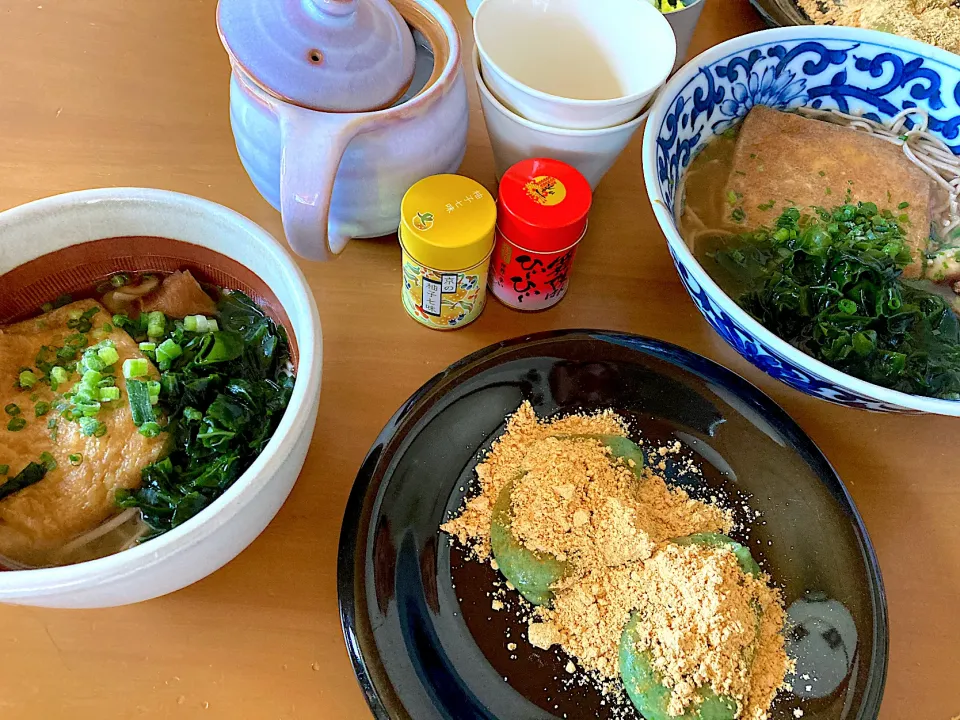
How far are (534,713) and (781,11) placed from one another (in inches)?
40.4

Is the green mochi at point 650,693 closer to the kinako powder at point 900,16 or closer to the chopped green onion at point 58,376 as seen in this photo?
the chopped green onion at point 58,376

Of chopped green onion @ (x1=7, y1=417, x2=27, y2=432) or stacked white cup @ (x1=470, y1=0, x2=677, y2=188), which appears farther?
stacked white cup @ (x1=470, y1=0, x2=677, y2=188)

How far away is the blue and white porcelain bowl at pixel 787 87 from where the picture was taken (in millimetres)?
756

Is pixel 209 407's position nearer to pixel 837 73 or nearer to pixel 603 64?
pixel 603 64

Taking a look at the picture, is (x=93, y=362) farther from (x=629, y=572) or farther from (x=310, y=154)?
(x=629, y=572)

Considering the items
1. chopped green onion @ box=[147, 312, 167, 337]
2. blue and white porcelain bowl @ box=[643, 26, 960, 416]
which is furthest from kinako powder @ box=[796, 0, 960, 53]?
chopped green onion @ box=[147, 312, 167, 337]

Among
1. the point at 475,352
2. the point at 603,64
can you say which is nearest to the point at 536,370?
the point at 475,352

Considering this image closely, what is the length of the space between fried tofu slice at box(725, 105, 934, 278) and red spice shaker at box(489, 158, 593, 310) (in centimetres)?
22

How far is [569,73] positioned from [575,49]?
0.03 metres

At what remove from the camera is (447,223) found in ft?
2.32

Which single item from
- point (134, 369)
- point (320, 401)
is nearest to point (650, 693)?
point (320, 401)

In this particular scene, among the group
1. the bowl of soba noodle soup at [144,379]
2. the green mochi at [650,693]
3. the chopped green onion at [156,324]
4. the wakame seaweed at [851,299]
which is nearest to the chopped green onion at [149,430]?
the bowl of soba noodle soup at [144,379]

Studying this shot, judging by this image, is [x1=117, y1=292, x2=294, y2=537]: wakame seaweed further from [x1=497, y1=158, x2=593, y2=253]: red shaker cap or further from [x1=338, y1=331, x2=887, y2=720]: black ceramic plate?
[x1=497, y1=158, x2=593, y2=253]: red shaker cap

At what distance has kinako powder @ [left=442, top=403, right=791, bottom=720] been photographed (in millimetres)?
608
